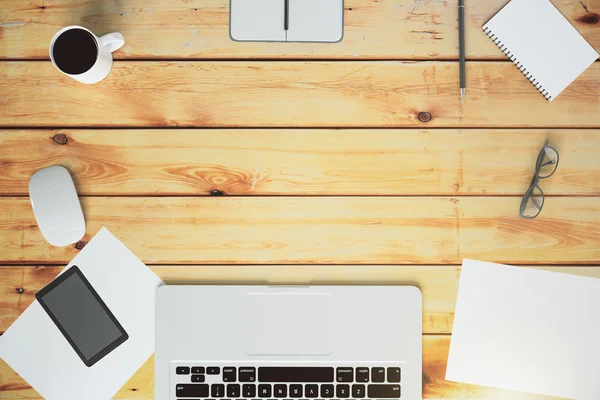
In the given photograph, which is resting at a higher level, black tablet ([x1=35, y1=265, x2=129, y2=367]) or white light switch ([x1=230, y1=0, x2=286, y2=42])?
white light switch ([x1=230, y1=0, x2=286, y2=42])

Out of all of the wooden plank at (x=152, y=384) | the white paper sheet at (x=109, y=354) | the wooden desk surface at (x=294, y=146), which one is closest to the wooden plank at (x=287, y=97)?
the wooden desk surface at (x=294, y=146)

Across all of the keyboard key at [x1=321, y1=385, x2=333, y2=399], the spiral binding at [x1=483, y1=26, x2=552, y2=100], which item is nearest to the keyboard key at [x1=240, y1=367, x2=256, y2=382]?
the keyboard key at [x1=321, y1=385, x2=333, y2=399]

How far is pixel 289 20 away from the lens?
0.84 meters

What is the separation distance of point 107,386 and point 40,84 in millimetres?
569

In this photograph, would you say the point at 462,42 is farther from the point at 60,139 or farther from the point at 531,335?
the point at 60,139

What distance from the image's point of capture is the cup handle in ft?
2.62

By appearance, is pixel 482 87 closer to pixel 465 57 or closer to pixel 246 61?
pixel 465 57

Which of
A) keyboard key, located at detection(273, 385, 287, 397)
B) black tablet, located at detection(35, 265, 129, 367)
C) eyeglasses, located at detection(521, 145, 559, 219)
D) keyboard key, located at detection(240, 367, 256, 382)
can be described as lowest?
keyboard key, located at detection(273, 385, 287, 397)

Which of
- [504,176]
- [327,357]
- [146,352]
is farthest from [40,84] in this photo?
[504,176]

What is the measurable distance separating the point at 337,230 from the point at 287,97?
263 millimetres

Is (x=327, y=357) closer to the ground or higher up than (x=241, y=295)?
closer to the ground

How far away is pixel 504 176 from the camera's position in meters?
0.85

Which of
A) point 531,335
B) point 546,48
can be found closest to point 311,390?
point 531,335

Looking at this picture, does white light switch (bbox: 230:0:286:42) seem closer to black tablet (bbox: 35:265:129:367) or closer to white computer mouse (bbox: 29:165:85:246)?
white computer mouse (bbox: 29:165:85:246)
